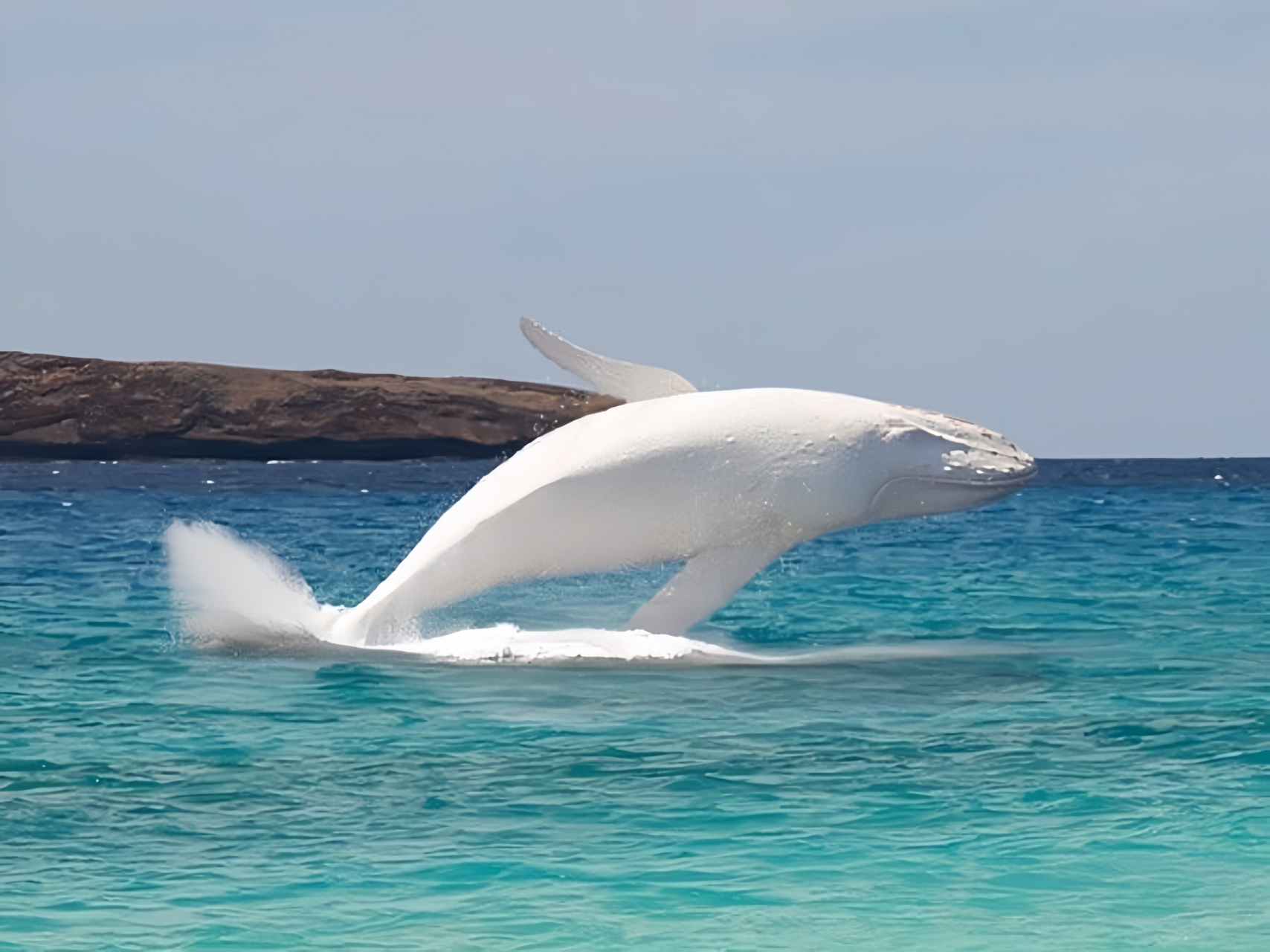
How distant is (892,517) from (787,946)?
23.3 ft

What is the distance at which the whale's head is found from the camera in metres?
12.7

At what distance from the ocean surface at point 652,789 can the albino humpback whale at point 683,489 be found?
2.49 ft

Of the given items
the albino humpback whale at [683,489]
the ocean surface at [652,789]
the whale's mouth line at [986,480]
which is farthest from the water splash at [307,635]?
the whale's mouth line at [986,480]

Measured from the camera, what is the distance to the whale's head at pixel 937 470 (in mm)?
12664

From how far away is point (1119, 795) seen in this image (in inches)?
332

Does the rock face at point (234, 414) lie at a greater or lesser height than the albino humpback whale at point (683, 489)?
greater

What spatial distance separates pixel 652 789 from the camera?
8.54 m

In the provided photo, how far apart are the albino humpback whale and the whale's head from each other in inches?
0.5

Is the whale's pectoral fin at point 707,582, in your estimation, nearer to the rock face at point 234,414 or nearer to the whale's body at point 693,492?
the whale's body at point 693,492

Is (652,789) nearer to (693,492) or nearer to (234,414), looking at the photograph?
(693,492)

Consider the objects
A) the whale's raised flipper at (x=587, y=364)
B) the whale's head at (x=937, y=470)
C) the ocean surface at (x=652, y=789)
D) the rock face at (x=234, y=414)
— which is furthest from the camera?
the rock face at (x=234, y=414)

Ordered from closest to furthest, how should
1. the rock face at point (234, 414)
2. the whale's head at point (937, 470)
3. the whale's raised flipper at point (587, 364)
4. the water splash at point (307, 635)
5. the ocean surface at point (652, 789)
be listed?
the ocean surface at point (652, 789)
the whale's raised flipper at point (587, 364)
the whale's head at point (937, 470)
the water splash at point (307, 635)
the rock face at point (234, 414)

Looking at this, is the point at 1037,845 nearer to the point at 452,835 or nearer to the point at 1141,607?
the point at 452,835

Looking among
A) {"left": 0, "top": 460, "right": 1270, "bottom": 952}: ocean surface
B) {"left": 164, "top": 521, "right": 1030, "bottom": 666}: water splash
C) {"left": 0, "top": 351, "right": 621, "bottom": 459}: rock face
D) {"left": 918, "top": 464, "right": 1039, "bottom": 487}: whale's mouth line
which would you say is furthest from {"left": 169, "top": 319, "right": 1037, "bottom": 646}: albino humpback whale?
{"left": 0, "top": 351, "right": 621, "bottom": 459}: rock face
